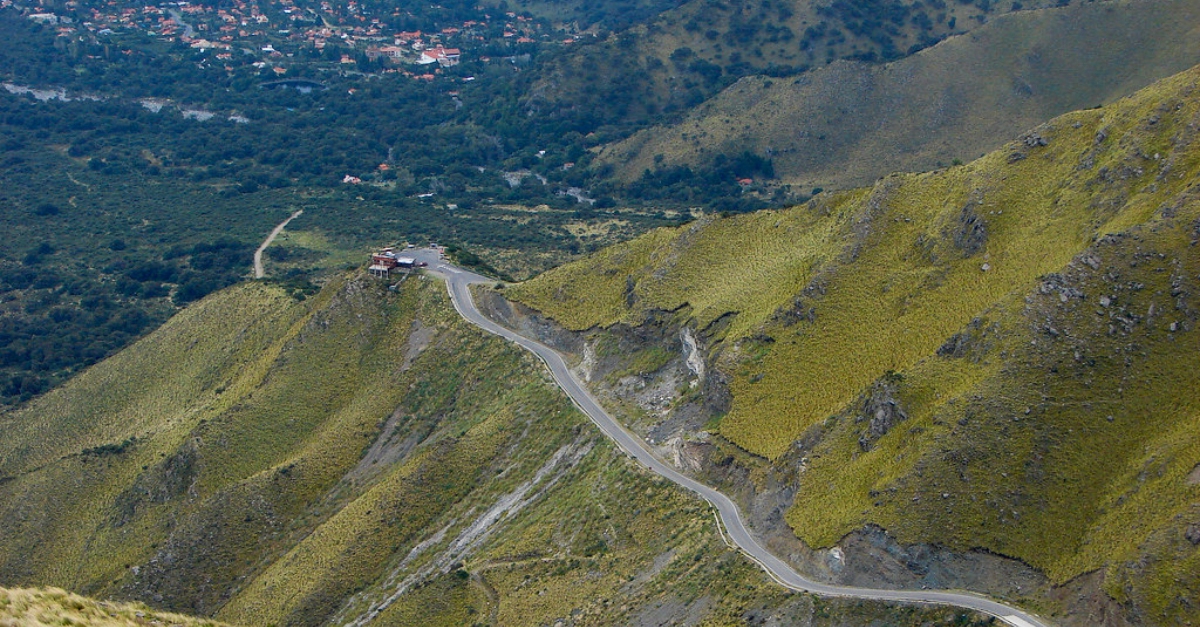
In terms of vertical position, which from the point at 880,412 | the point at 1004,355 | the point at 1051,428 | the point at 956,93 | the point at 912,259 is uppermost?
the point at 912,259

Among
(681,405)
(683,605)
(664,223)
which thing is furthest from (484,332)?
(664,223)

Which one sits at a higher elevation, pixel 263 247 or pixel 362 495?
pixel 263 247

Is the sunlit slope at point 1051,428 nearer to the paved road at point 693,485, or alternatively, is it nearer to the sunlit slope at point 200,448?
the paved road at point 693,485

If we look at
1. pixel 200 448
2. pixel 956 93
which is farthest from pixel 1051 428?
pixel 956 93

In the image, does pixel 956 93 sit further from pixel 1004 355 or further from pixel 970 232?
pixel 1004 355

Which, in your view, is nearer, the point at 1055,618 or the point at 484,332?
the point at 1055,618

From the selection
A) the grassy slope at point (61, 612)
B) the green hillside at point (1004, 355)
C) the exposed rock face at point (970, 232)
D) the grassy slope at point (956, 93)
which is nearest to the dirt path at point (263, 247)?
the grassy slope at point (956, 93)

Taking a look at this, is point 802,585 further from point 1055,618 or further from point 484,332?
point 484,332
